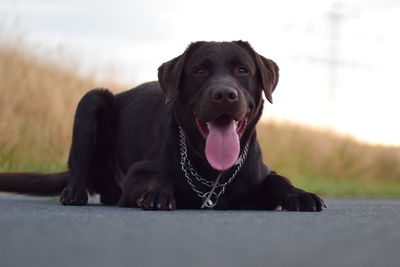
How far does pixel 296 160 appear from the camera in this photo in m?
15.8

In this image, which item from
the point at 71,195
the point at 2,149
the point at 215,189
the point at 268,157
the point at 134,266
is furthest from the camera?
the point at 268,157

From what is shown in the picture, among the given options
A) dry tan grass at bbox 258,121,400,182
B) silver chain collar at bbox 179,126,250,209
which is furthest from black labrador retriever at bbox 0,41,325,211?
dry tan grass at bbox 258,121,400,182

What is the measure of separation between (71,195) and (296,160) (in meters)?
10.0

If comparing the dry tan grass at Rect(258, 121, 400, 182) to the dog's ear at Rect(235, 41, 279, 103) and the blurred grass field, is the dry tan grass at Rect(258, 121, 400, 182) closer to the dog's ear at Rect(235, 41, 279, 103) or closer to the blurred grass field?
the blurred grass field

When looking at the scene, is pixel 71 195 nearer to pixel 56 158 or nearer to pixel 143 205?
pixel 143 205

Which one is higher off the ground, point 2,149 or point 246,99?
point 246,99

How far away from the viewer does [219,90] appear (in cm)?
516

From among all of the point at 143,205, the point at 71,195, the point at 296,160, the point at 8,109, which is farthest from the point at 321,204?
the point at 296,160

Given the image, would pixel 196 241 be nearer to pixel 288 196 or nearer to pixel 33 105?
pixel 288 196

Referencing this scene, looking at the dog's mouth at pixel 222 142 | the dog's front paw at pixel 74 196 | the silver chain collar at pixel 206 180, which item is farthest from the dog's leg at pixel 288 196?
the dog's front paw at pixel 74 196

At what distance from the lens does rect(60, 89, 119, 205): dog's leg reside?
672 cm

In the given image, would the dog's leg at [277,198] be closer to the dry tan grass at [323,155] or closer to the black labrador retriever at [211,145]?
the black labrador retriever at [211,145]

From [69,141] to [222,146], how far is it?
8006 mm

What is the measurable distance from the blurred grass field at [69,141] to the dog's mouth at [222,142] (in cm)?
600
